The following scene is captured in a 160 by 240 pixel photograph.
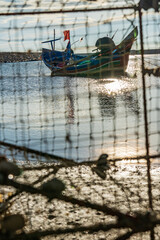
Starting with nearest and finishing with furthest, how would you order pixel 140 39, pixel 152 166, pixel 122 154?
pixel 140 39
pixel 152 166
pixel 122 154

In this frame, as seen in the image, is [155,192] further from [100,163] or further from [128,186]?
[100,163]

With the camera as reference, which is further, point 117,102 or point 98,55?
point 117,102

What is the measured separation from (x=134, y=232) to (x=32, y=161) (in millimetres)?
3103

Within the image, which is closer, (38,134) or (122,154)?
(122,154)

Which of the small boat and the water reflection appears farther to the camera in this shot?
the water reflection

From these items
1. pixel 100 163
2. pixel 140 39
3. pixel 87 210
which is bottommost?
pixel 87 210

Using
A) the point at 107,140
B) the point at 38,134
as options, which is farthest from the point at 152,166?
the point at 38,134

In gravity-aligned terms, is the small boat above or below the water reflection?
above

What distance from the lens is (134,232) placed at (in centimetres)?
358

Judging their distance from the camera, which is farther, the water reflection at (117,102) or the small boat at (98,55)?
the water reflection at (117,102)

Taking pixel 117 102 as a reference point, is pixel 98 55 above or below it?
above

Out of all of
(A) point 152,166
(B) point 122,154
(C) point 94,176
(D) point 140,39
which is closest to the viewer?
(D) point 140,39

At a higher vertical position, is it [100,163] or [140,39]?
[140,39]

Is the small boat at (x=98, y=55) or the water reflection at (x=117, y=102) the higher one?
the small boat at (x=98, y=55)
